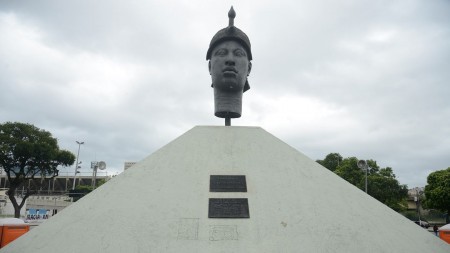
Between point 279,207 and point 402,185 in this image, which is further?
point 402,185

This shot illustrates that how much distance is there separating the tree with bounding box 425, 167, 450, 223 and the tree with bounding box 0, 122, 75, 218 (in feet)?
104

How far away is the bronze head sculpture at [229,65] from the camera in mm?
9463

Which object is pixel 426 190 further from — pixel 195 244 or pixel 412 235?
pixel 195 244

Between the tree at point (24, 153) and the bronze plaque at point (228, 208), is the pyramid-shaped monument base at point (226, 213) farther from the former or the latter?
the tree at point (24, 153)

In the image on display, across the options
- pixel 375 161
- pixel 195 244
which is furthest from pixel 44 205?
pixel 195 244

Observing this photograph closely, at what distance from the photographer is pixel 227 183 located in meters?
7.01

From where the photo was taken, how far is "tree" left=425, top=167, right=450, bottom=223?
27922 millimetres

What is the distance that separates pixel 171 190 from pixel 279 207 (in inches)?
86.9

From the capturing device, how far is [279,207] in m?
6.57

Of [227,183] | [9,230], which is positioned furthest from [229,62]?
[9,230]

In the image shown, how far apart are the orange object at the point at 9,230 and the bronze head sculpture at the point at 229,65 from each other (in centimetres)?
601

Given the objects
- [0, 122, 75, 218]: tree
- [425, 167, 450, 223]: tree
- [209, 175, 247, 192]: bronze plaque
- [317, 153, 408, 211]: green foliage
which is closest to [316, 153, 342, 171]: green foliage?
[317, 153, 408, 211]: green foliage

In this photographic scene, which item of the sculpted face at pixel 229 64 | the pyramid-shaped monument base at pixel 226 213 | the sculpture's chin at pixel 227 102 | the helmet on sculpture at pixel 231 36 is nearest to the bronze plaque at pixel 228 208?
the pyramid-shaped monument base at pixel 226 213

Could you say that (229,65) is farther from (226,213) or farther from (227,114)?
(226,213)
